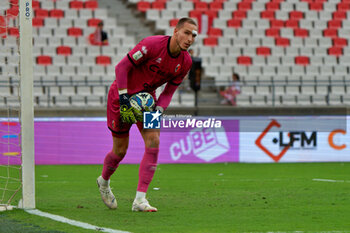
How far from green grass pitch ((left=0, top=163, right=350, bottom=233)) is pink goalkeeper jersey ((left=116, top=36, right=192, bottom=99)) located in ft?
4.18

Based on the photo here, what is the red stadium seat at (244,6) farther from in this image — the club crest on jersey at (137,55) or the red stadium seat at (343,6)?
the club crest on jersey at (137,55)

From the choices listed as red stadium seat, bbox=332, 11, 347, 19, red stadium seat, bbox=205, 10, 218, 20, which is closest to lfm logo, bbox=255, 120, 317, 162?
red stadium seat, bbox=205, 10, 218, 20

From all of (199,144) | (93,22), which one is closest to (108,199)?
(199,144)

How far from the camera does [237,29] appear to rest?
2470 centimetres

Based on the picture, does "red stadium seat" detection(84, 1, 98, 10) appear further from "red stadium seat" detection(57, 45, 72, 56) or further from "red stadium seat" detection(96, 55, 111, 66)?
"red stadium seat" detection(96, 55, 111, 66)

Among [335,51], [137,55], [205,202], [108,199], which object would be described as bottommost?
[205,202]

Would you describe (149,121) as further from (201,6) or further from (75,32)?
(201,6)

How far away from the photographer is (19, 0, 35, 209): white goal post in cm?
691

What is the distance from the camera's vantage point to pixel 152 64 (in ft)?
23.1

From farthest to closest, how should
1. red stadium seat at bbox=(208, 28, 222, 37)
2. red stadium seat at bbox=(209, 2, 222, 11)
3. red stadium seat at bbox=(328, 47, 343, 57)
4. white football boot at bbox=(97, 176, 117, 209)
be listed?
1. red stadium seat at bbox=(209, 2, 222, 11)
2. red stadium seat at bbox=(328, 47, 343, 57)
3. red stadium seat at bbox=(208, 28, 222, 37)
4. white football boot at bbox=(97, 176, 117, 209)

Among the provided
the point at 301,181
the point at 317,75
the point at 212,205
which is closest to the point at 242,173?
the point at 301,181

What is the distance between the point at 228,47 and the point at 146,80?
17.0 metres

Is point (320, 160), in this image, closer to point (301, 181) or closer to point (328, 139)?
point (328, 139)

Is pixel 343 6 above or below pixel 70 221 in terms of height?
above
